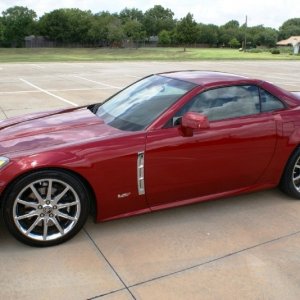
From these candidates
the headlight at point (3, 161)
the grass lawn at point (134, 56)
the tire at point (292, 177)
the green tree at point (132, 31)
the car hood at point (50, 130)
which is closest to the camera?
the headlight at point (3, 161)

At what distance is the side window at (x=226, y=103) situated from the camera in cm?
381

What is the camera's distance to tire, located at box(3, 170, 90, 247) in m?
3.11

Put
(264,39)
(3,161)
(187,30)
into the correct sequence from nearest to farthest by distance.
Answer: (3,161) < (187,30) < (264,39)

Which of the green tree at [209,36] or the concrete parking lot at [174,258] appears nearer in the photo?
the concrete parking lot at [174,258]

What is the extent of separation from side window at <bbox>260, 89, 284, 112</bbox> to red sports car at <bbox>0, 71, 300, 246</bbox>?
0.04 feet

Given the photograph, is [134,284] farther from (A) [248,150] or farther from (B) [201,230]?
(A) [248,150]

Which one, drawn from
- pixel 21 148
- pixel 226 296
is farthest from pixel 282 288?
pixel 21 148

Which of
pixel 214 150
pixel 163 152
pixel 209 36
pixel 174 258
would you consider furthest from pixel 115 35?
pixel 174 258

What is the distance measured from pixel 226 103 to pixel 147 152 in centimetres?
105

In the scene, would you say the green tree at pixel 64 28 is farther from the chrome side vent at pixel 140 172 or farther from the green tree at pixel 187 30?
the chrome side vent at pixel 140 172

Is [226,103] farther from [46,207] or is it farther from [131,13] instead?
[131,13]

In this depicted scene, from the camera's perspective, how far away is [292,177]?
14.2 feet

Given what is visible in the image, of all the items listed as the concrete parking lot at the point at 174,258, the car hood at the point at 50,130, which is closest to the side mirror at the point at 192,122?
the car hood at the point at 50,130

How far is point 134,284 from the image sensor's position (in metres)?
2.87
